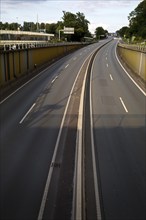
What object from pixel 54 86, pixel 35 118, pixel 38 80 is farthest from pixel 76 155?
pixel 38 80

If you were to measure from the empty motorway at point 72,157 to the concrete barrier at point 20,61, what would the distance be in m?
3.64

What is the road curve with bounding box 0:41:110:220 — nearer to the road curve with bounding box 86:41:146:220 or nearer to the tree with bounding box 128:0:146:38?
the road curve with bounding box 86:41:146:220

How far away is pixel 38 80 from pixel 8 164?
24615mm

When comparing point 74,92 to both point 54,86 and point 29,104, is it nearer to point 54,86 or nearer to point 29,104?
point 54,86

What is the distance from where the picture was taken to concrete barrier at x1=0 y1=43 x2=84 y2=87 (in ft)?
98.6

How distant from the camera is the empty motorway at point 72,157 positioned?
1007cm

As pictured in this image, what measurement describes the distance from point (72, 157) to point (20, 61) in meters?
24.9

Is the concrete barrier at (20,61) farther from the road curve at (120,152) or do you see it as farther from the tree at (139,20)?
the tree at (139,20)

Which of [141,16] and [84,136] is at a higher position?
[141,16]

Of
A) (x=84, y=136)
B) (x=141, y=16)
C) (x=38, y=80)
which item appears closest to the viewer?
(x=84, y=136)

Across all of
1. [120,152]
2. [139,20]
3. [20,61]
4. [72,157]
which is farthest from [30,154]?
[139,20]

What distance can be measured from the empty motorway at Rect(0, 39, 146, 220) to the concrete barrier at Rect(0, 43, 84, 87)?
3.64 metres

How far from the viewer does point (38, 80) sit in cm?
3722

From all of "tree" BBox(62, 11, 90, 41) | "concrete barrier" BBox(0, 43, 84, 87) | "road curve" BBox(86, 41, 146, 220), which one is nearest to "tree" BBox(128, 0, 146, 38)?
"tree" BBox(62, 11, 90, 41)
